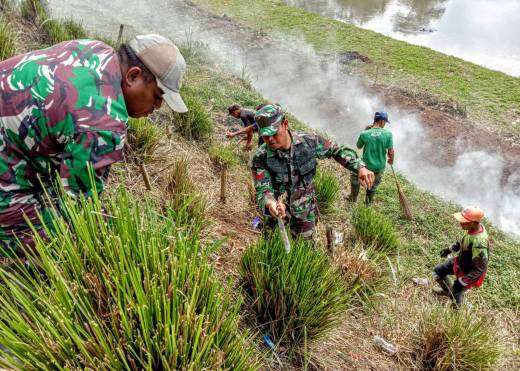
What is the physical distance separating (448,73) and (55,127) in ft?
47.0

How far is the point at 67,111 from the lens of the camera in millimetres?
1517

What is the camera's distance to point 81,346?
1054 mm

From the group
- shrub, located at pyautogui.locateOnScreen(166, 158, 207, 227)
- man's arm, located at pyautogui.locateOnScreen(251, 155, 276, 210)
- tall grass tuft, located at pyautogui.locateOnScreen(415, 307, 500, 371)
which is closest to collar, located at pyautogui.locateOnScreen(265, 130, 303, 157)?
man's arm, located at pyautogui.locateOnScreen(251, 155, 276, 210)

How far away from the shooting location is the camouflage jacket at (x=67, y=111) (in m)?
1.52

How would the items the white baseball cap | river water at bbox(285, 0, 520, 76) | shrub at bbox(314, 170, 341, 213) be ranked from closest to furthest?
the white baseball cap
shrub at bbox(314, 170, 341, 213)
river water at bbox(285, 0, 520, 76)

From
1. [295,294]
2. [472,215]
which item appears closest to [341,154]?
[295,294]

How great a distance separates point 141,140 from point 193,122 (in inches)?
69.3

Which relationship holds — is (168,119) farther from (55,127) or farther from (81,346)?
(81,346)

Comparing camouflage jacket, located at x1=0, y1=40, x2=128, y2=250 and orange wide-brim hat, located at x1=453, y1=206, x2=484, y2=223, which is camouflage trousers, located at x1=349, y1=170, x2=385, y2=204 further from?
camouflage jacket, located at x1=0, y1=40, x2=128, y2=250

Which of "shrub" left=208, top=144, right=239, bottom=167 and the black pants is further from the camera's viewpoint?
"shrub" left=208, top=144, right=239, bottom=167

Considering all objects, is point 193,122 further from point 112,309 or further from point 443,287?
point 112,309

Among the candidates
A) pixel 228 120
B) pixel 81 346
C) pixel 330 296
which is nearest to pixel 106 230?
pixel 81 346

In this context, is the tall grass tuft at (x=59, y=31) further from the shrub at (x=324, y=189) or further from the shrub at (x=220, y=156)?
the shrub at (x=324, y=189)

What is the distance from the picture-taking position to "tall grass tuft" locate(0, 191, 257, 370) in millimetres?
1076
